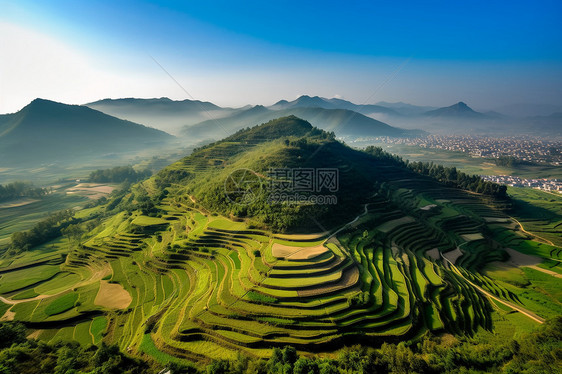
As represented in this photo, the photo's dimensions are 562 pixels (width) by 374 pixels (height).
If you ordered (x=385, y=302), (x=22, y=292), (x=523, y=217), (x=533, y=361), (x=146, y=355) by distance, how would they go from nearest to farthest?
(x=533, y=361), (x=146, y=355), (x=385, y=302), (x=22, y=292), (x=523, y=217)

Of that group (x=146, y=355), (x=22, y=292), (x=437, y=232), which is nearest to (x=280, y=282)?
(x=146, y=355)

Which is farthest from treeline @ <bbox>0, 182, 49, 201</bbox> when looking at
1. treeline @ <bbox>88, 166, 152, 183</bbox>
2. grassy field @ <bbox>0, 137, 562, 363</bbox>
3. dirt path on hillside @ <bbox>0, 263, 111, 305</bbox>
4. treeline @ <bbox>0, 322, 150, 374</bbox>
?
treeline @ <bbox>0, 322, 150, 374</bbox>

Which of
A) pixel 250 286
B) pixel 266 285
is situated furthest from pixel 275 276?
pixel 250 286

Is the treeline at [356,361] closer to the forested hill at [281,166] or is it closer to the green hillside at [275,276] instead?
the green hillside at [275,276]

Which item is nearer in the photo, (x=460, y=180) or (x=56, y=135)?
(x=460, y=180)

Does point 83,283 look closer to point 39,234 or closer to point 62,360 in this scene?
point 62,360

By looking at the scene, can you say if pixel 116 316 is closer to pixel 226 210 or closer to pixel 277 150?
pixel 226 210
